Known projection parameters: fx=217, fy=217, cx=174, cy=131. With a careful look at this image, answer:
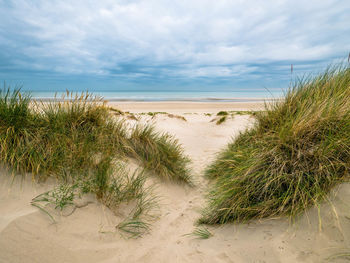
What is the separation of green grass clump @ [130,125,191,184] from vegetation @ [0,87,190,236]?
0.09ft

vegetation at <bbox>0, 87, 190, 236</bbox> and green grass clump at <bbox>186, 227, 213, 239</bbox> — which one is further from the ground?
vegetation at <bbox>0, 87, 190, 236</bbox>

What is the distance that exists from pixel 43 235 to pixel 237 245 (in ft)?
6.84

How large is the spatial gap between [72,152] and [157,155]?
59.3 inches

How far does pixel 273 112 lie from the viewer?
13.2 feet

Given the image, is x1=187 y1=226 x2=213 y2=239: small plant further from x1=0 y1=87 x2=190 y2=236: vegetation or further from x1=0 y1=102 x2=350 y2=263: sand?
x1=0 y1=87 x2=190 y2=236: vegetation

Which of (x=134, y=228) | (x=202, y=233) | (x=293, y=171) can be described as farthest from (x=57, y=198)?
(x=293, y=171)

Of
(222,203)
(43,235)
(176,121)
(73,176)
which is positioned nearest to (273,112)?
(222,203)

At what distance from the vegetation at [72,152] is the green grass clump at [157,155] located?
1.0 inches

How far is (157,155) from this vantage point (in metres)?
4.05

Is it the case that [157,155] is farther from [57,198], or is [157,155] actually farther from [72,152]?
[57,198]

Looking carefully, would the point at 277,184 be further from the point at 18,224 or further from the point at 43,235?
the point at 18,224

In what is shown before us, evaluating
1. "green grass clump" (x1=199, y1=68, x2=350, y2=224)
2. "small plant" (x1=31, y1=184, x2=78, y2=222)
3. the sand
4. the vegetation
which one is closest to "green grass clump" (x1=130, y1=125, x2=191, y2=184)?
the vegetation

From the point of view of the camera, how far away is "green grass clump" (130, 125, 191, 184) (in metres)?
3.99

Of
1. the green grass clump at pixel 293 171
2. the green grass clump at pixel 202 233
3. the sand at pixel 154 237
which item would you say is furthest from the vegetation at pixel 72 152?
the green grass clump at pixel 293 171
